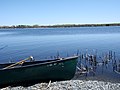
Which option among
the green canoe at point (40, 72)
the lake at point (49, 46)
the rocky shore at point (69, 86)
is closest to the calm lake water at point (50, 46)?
the lake at point (49, 46)

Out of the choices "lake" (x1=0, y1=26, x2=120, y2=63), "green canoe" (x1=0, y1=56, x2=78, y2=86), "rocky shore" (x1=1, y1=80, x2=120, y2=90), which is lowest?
"lake" (x1=0, y1=26, x2=120, y2=63)

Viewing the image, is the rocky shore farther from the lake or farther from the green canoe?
the lake

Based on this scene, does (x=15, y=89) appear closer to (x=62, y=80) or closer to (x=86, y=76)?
(x=62, y=80)

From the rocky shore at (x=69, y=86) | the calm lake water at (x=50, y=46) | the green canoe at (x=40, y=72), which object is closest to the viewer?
the rocky shore at (x=69, y=86)

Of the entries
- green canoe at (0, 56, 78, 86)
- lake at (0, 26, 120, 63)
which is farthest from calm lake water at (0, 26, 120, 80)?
green canoe at (0, 56, 78, 86)

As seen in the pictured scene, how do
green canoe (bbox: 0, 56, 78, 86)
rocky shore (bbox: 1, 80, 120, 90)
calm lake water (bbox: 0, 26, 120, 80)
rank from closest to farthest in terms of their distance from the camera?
1. rocky shore (bbox: 1, 80, 120, 90)
2. green canoe (bbox: 0, 56, 78, 86)
3. calm lake water (bbox: 0, 26, 120, 80)

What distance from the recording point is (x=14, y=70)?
18.9m

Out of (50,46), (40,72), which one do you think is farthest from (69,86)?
(50,46)

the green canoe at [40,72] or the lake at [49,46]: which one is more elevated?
the green canoe at [40,72]

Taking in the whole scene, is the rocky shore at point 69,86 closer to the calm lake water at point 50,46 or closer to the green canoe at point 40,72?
the green canoe at point 40,72

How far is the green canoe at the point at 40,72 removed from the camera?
62.2 feet

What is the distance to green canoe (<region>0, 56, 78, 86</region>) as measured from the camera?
19.0 meters

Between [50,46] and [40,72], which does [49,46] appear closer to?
[50,46]

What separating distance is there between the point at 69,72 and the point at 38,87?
12.1 ft
